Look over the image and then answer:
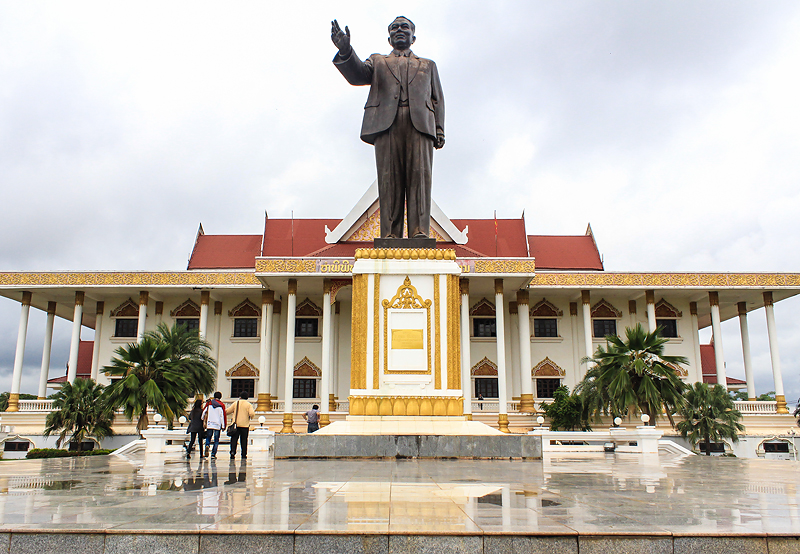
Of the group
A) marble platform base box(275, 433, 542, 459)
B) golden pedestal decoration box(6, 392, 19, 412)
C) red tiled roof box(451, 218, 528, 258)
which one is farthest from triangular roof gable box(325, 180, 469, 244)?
marble platform base box(275, 433, 542, 459)

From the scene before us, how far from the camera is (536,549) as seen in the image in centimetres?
257

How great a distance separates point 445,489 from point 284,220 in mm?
30680

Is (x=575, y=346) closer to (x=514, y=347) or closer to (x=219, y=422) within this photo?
(x=514, y=347)

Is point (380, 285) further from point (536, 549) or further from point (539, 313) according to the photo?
point (539, 313)

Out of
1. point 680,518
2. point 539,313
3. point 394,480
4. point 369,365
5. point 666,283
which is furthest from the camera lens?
point 539,313

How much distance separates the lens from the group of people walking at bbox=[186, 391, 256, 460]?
938 cm

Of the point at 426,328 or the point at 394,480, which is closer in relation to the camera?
the point at 394,480

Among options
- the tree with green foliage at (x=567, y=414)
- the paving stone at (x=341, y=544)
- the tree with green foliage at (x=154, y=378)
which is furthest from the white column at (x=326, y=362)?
the paving stone at (x=341, y=544)

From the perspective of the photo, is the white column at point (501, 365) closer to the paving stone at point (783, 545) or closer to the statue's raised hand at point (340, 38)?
the statue's raised hand at point (340, 38)

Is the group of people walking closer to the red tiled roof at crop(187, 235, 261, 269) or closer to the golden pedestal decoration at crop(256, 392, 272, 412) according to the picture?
the golden pedestal decoration at crop(256, 392, 272, 412)

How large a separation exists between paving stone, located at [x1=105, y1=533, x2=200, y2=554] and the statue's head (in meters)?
7.37

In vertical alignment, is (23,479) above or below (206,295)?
below

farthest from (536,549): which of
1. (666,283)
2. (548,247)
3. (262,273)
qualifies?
(548,247)

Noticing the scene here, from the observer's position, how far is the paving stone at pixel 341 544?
2.59m
